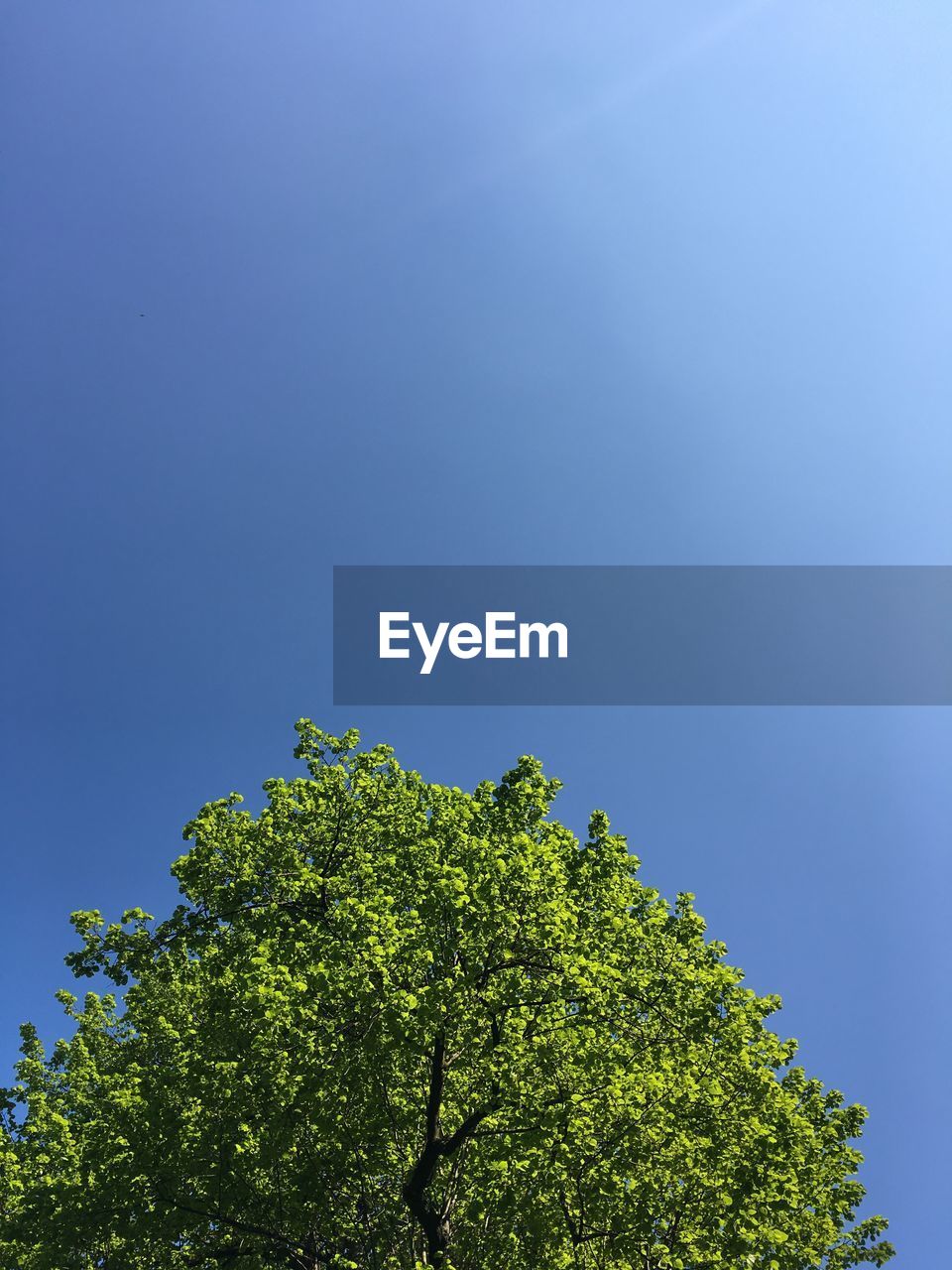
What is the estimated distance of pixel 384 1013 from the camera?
13.8m

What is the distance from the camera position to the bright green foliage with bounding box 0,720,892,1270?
47.3 feet

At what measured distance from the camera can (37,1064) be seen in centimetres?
2708

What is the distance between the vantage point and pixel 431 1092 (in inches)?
606

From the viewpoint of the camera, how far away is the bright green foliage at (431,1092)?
14.4 meters

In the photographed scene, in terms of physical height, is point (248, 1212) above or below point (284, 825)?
below

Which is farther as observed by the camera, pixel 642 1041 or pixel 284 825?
pixel 284 825

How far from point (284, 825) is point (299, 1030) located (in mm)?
5204

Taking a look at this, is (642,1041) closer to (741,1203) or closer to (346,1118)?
(741,1203)

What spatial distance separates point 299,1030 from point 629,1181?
7.03m

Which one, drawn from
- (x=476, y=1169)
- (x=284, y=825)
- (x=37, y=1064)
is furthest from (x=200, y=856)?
(x=37, y=1064)

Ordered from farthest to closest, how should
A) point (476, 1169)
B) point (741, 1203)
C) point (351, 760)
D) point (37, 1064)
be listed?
point (37, 1064) → point (351, 760) → point (476, 1169) → point (741, 1203)

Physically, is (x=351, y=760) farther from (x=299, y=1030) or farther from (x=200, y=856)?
(x=299, y=1030)

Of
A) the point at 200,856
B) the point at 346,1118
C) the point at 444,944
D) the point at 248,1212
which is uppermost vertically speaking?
the point at 200,856

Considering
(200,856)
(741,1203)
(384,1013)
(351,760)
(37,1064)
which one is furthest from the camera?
(37,1064)
